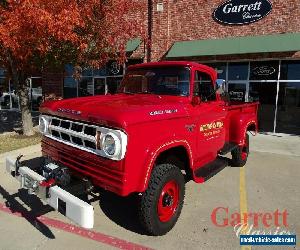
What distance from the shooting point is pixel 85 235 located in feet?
13.8

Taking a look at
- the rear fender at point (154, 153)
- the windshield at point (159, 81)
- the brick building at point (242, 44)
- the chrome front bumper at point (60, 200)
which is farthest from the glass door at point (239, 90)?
the chrome front bumper at point (60, 200)

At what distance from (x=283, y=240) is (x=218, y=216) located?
0.99 metres

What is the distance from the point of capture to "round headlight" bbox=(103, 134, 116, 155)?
3.57 m

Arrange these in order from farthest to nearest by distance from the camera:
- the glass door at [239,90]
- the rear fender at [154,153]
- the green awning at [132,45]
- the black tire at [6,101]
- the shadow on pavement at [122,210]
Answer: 1. the black tire at [6,101]
2. the green awning at [132,45]
3. the glass door at [239,90]
4. the shadow on pavement at [122,210]
5. the rear fender at [154,153]

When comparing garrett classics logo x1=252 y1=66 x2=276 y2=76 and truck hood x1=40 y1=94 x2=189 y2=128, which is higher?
garrett classics logo x1=252 y1=66 x2=276 y2=76

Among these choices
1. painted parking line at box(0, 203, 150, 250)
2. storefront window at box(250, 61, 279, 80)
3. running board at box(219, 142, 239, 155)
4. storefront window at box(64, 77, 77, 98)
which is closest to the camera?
painted parking line at box(0, 203, 150, 250)

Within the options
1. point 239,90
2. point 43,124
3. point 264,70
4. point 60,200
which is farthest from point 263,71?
point 60,200

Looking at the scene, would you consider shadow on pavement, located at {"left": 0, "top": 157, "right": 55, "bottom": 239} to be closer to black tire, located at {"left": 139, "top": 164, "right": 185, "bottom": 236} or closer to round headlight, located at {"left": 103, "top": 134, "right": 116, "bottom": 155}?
black tire, located at {"left": 139, "top": 164, "right": 185, "bottom": 236}

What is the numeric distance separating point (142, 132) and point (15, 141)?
7324 millimetres

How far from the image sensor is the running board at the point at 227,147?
610cm

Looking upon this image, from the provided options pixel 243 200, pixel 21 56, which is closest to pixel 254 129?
pixel 243 200

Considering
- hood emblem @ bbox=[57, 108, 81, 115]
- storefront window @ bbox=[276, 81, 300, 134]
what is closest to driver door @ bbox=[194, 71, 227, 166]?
hood emblem @ bbox=[57, 108, 81, 115]

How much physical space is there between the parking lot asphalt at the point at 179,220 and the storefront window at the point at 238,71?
7.37 meters

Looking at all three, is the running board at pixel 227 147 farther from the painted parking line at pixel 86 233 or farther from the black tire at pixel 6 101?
the black tire at pixel 6 101
